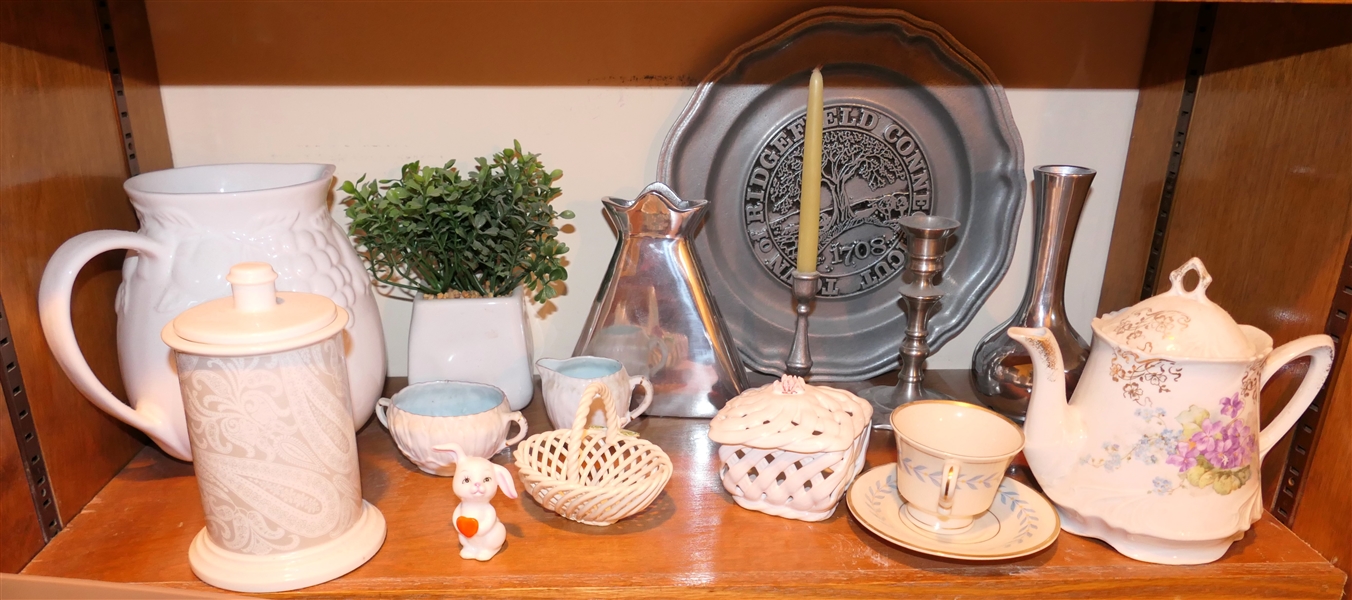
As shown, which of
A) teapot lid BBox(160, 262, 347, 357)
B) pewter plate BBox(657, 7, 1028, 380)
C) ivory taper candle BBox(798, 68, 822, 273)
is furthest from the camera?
pewter plate BBox(657, 7, 1028, 380)

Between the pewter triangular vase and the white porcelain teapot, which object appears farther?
the pewter triangular vase

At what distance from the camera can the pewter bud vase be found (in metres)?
0.86

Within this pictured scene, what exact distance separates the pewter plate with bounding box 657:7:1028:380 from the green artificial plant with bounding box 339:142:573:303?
0.48ft

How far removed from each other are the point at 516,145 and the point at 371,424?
1.04 feet

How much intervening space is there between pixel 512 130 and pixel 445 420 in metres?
0.33

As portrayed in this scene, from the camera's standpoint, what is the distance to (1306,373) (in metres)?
0.68

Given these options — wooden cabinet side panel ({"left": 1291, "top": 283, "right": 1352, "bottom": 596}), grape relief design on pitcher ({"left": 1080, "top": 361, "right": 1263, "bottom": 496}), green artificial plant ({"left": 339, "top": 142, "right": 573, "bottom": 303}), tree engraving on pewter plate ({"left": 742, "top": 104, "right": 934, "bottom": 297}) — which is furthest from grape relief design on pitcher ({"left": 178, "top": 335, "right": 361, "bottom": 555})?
wooden cabinet side panel ({"left": 1291, "top": 283, "right": 1352, "bottom": 596})

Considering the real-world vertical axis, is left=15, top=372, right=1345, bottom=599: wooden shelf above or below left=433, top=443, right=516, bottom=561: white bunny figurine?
below

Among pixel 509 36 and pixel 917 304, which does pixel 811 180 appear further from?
pixel 509 36

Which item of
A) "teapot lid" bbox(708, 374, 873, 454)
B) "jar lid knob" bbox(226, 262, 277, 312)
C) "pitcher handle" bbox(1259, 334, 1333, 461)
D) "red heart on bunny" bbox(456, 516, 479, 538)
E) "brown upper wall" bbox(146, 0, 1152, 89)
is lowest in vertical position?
"red heart on bunny" bbox(456, 516, 479, 538)

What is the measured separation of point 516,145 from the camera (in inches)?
32.5

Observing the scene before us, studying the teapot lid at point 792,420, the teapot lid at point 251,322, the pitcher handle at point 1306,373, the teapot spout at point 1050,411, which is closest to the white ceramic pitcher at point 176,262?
the teapot lid at point 251,322

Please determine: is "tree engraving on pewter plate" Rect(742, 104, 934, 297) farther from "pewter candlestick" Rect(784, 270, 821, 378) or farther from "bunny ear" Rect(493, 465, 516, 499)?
"bunny ear" Rect(493, 465, 516, 499)

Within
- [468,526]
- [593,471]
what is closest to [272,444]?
[468,526]
